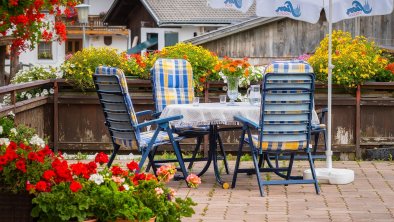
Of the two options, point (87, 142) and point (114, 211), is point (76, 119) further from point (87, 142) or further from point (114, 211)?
point (114, 211)

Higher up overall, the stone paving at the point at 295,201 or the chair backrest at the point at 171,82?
the chair backrest at the point at 171,82

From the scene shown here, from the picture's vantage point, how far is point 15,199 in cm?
712

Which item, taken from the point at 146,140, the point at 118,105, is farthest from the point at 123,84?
the point at 146,140

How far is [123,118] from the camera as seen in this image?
10.6m

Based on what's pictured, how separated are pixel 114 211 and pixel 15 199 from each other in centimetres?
63

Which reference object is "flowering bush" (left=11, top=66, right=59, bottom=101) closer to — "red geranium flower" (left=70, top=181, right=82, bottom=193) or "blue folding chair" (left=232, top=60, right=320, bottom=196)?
"blue folding chair" (left=232, top=60, right=320, bottom=196)

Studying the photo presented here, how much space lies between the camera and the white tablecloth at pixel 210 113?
10.7 m

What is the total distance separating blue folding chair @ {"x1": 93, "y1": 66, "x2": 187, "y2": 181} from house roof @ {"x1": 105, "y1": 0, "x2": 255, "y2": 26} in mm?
36780

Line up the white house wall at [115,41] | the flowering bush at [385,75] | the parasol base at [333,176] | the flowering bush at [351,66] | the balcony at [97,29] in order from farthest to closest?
the white house wall at [115,41] < the balcony at [97,29] < the flowering bush at [385,75] < the flowering bush at [351,66] < the parasol base at [333,176]

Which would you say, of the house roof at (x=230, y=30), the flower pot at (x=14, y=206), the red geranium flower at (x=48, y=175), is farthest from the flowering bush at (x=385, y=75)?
the house roof at (x=230, y=30)

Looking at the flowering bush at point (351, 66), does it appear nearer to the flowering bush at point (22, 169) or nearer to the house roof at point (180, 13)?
the flowering bush at point (22, 169)

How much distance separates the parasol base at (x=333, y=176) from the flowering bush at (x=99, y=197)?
3692 mm

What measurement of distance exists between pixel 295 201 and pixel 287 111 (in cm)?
89

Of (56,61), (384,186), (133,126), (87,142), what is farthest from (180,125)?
(56,61)
